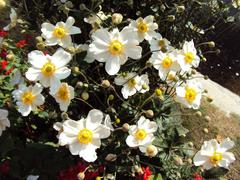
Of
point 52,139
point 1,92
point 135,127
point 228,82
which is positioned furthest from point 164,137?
point 228,82

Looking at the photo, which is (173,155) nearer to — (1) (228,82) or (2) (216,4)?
(2) (216,4)

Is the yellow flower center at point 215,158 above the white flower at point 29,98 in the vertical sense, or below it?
below

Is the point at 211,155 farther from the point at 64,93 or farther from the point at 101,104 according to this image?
the point at 64,93

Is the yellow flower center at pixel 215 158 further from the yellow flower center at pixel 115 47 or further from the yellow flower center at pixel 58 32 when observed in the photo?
the yellow flower center at pixel 58 32

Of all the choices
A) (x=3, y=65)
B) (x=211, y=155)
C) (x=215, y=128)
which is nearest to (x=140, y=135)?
(x=211, y=155)

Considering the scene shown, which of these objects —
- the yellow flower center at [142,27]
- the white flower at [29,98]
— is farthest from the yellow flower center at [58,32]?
the yellow flower center at [142,27]
